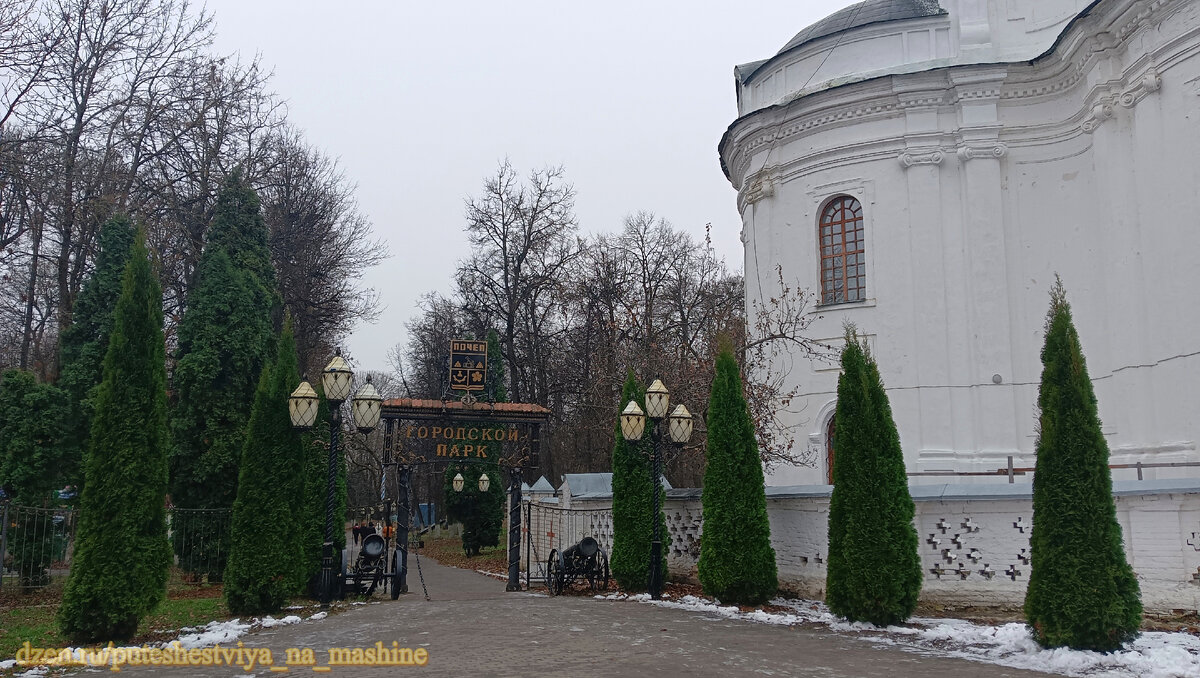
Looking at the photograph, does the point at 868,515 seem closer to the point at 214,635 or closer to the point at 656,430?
the point at 656,430

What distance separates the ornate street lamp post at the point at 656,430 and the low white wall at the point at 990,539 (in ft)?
5.31

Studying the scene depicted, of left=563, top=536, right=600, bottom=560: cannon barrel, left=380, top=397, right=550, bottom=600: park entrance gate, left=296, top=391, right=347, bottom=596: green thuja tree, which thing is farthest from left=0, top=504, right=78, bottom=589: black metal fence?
left=563, top=536, right=600, bottom=560: cannon barrel

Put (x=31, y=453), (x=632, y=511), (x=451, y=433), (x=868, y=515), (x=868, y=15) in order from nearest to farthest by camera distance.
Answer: (x=868, y=515)
(x=632, y=511)
(x=451, y=433)
(x=31, y=453)
(x=868, y=15)

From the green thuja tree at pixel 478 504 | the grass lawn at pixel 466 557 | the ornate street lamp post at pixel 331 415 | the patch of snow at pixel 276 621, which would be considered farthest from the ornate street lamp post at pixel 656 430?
the green thuja tree at pixel 478 504

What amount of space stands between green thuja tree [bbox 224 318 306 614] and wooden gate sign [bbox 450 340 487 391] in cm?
362

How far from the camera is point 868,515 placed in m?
10.3

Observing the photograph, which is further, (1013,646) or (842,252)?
(842,252)

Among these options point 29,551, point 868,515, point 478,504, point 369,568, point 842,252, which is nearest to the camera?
point 868,515

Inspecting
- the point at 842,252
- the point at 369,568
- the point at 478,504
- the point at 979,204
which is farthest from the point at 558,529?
the point at 478,504

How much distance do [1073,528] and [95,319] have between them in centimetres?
1733

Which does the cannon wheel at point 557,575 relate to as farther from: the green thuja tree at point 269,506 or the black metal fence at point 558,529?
the green thuja tree at point 269,506

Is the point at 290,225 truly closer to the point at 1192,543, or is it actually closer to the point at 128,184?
the point at 128,184

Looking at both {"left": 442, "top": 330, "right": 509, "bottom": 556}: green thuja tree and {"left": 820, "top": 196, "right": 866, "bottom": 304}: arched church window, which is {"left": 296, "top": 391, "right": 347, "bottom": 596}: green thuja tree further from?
{"left": 442, "top": 330, "right": 509, "bottom": 556}: green thuja tree

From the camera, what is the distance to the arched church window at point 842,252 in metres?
19.2
